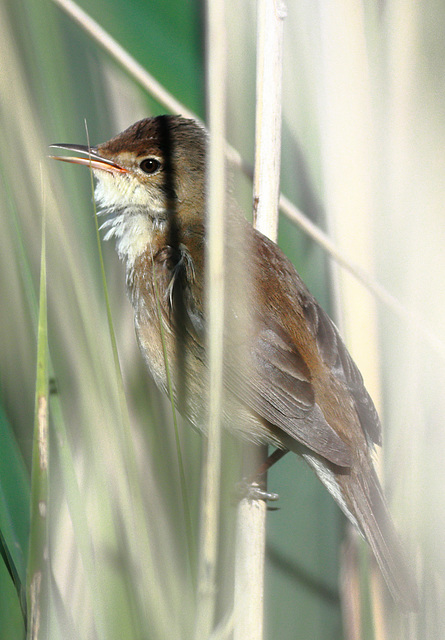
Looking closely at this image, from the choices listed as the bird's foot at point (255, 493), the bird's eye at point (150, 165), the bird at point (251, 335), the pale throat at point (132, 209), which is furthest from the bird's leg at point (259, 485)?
the bird's eye at point (150, 165)

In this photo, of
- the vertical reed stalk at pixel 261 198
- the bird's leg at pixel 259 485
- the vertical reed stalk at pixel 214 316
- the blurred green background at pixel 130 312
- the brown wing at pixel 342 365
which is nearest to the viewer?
the vertical reed stalk at pixel 214 316

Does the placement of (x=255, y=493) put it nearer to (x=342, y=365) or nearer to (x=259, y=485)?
(x=259, y=485)

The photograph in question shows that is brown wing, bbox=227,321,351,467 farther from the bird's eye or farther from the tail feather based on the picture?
the bird's eye

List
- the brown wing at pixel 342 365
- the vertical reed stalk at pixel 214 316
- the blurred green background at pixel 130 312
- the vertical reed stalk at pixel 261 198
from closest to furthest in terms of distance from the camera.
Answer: the vertical reed stalk at pixel 214 316 → the blurred green background at pixel 130 312 → the vertical reed stalk at pixel 261 198 → the brown wing at pixel 342 365

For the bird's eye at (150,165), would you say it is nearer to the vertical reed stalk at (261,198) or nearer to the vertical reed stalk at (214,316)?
the vertical reed stalk at (261,198)

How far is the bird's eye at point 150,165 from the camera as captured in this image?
199 cm

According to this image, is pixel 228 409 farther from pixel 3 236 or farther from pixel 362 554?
pixel 3 236

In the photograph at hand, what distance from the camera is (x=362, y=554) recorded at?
5.04ft

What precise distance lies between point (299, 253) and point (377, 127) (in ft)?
1.61

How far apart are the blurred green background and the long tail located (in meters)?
0.07

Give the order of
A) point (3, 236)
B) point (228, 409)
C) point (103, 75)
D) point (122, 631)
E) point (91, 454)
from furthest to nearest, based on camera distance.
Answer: point (103, 75), point (228, 409), point (3, 236), point (91, 454), point (122, 631)

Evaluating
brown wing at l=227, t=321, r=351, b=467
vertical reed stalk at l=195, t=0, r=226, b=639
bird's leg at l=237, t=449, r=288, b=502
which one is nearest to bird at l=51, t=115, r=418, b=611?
brown wing at l=227, t=321, r=351, b=467

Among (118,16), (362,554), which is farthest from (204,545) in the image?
(118,16)

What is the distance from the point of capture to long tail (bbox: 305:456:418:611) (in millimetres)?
1512
